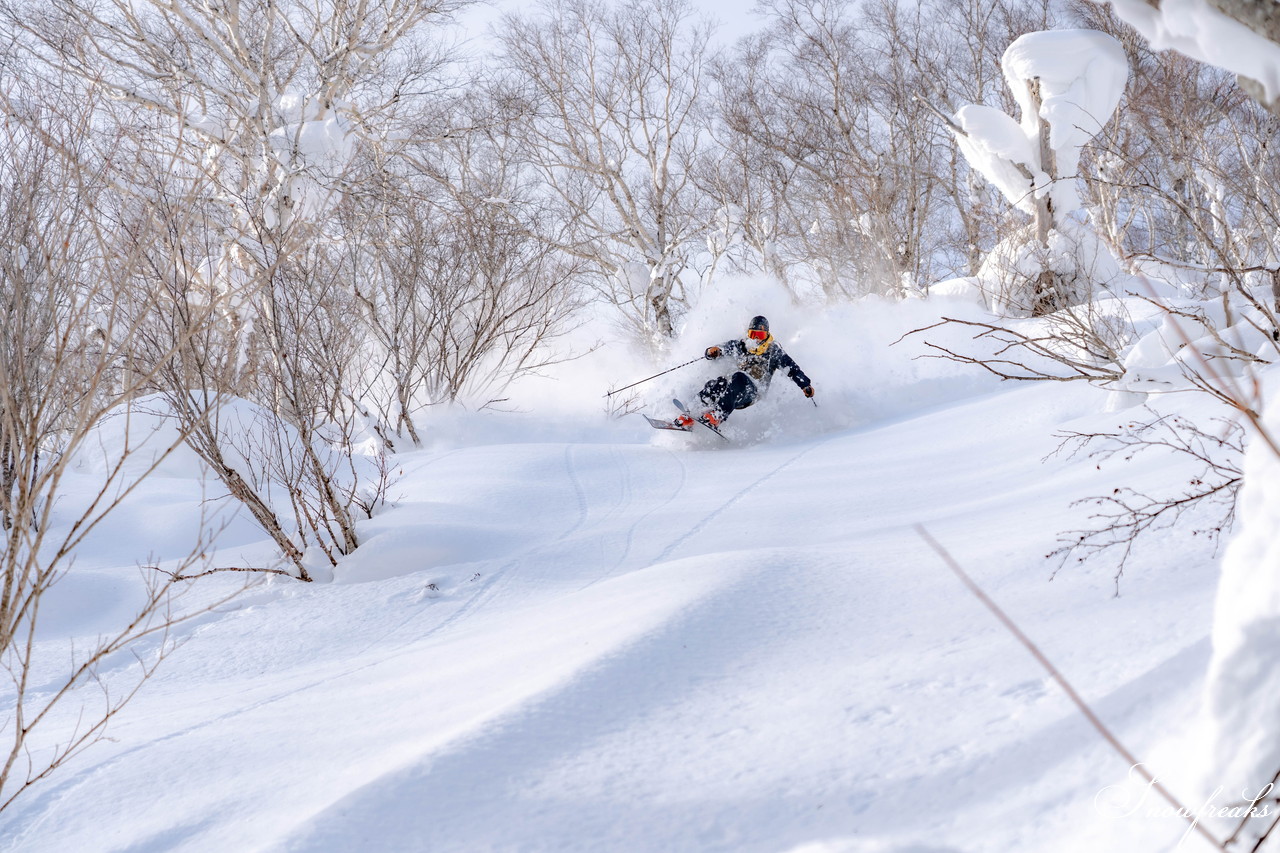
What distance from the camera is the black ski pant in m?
7.91

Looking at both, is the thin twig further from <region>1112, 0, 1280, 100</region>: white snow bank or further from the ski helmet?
the ski helmet

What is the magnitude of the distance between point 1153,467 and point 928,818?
252 centimetres

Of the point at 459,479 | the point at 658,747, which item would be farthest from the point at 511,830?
the point at 459,479

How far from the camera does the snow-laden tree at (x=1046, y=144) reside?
909 cm

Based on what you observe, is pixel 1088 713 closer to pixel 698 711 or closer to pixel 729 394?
pixel 698 711

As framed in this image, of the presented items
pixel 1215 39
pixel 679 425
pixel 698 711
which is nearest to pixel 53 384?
pixel 698 711

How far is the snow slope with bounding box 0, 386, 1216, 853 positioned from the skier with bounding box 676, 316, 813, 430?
371cm

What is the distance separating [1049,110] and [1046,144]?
623 millimetres

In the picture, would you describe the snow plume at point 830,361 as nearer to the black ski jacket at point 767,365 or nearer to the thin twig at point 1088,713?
the black ski jacket at point 767,365

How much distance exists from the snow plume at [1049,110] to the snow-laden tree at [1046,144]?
0.04 feet

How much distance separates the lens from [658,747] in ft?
6.38

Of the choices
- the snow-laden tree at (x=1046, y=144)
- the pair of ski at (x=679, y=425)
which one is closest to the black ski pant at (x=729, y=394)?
the pair of ski at (x=679, y=425)

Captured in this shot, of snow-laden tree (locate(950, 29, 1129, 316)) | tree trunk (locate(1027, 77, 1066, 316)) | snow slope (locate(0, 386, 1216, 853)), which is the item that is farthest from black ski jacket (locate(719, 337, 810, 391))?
snow slope (locate(0, 386, 1216, 853))

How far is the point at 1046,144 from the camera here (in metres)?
9.79
